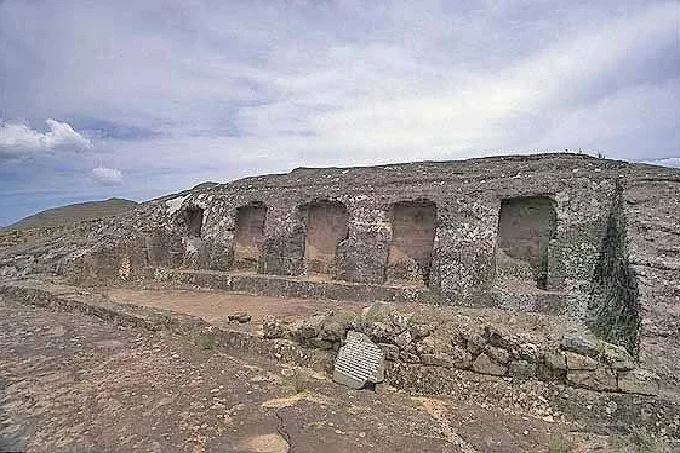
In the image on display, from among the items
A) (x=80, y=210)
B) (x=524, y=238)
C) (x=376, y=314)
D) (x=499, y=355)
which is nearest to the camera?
(x=499, y=355)

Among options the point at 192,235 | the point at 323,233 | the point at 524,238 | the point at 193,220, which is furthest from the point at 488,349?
the point at 193,220

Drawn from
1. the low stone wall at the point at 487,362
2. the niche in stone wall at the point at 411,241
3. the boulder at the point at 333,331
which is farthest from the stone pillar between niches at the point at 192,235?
the boulder at the point at 333,331

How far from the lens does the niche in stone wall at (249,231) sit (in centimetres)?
1806

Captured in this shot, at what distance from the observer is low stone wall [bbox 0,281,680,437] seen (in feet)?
19.8

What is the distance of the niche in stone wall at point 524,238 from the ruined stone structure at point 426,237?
0.03 meters

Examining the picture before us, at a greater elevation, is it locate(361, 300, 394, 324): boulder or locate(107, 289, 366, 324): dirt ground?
locate(361, 300, 394, 324): boulder

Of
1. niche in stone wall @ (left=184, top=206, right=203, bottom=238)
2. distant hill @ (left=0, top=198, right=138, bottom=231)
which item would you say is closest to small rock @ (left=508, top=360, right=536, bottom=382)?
niche in stone wall @ (left=184, top=206, right=203, bottom=238)

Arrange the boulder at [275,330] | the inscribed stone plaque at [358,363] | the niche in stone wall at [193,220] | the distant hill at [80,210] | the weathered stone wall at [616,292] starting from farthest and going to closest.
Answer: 1. the distant hill at [80,210]
2. the niche in stone wall at [193,220]
3. the boulder at [275,330]
4. the weathered stone wall at [616,292]
5. the inscribed stone plaque at [358,363]

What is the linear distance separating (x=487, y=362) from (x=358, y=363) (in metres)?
1.70

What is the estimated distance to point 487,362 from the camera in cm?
674

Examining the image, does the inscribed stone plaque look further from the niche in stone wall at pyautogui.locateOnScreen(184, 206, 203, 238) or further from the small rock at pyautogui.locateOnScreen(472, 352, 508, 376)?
the niche in stone wall at pyautogui.locateOnScreen(184, 206, 203, 238)

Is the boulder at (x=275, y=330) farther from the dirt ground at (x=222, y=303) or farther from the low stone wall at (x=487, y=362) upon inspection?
the dirt ground at (x=222, y=303)

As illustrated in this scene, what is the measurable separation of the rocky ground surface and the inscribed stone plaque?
167mm

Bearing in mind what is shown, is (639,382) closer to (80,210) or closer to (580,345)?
(580,345)
